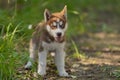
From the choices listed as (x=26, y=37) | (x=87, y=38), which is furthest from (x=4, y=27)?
(x=87, y=38)

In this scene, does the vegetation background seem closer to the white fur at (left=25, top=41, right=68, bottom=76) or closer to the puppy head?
the white fur at (left=25, top=41, right=68, bottom=76)

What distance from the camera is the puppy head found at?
5.40 metres

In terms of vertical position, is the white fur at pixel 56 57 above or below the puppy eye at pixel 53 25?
below

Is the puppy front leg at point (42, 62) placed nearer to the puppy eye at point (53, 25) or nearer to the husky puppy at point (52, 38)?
the husky puppy at point (52, 38)

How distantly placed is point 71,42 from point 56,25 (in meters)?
2.79

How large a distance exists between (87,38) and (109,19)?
9.41 ft

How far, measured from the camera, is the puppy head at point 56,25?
5.40 m

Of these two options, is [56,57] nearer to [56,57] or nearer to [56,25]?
[56,57]

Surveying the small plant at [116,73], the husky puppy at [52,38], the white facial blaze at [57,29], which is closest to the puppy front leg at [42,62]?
the husky puppy at [52,38]

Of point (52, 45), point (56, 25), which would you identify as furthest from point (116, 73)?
A: point (56, 25)

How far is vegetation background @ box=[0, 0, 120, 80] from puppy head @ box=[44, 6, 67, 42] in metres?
0.40

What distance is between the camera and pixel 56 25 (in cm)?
543

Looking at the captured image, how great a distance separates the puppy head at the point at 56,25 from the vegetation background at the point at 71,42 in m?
0.40

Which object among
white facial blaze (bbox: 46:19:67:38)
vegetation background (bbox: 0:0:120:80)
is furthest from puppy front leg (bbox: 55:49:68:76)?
white facial blaze (bbox: 46:19:67:38)
